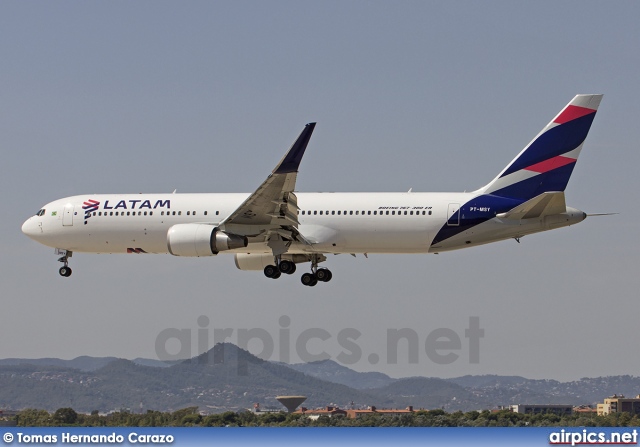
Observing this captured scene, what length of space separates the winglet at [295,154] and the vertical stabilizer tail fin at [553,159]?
9.19 metres

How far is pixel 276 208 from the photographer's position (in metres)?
48.5

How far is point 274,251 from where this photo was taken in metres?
51.2

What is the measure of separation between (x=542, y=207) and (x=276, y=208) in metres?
11.7

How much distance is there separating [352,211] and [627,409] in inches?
1462

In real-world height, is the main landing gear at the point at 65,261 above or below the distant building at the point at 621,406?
above

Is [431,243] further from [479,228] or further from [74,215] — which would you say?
[74,215]

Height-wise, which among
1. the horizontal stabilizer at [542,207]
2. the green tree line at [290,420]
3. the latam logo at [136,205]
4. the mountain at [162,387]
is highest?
the latam logo at [136,205]

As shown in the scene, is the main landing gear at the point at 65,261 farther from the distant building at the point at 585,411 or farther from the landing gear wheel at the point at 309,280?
the distant building at the point at 585,411

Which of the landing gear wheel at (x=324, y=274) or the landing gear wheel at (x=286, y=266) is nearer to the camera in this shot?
the landing gear wheel at (x=286, y=266)

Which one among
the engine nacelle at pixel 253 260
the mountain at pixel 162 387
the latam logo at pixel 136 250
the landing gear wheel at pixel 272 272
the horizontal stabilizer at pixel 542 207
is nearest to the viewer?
the horizontal stabilizer at pixel 542 207

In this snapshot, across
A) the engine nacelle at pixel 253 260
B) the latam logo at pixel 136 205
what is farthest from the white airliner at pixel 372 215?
the engine nacelle at pixel 253 260

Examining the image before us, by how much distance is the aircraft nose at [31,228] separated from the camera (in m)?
56.0

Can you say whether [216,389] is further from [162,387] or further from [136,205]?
[136,205]

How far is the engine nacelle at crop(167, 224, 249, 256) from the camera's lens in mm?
48562
